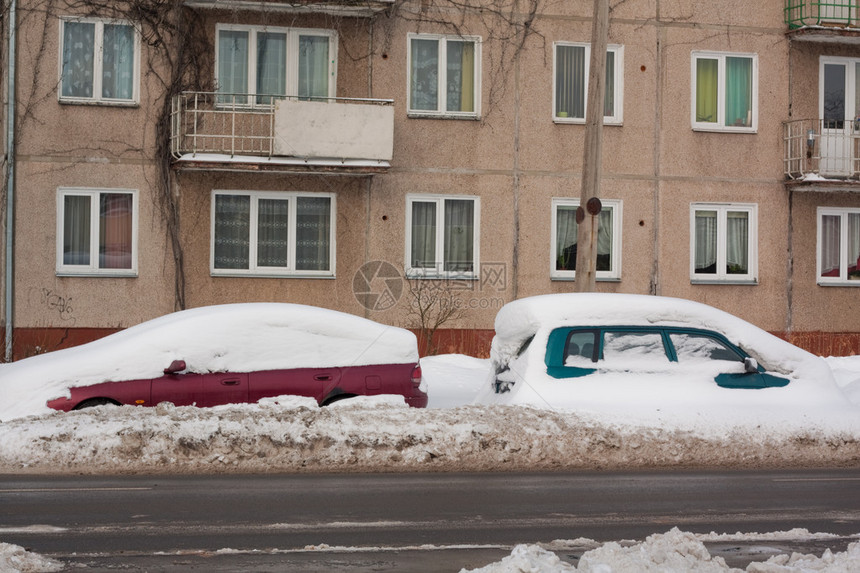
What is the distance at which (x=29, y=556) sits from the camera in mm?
6551

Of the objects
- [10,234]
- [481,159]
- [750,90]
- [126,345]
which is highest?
[750,90]

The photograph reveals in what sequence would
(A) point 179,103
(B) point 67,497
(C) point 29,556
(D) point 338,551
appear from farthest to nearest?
1. (A) point 179,103
2. (B) point 67,497
3. (D) point 338,551
4. (C) point 29,556

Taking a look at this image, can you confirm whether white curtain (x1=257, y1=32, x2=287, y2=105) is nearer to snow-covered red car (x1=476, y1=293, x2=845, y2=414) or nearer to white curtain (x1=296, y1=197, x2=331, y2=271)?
white curtain (x1=296, y1=197, x2=331, y2=271)

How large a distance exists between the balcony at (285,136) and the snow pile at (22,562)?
14186 millimetres

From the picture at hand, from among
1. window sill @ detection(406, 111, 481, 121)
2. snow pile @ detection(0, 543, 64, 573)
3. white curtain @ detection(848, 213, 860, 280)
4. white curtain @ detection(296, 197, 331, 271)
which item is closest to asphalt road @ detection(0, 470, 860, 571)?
snow pile @ detection(0, 543, 64, 573)

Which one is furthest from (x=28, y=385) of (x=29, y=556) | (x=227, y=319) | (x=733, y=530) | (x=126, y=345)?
(x=733, y=530)

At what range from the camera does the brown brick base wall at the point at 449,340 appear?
20734mm

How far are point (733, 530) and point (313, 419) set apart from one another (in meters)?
5.04

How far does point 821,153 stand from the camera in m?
23.4

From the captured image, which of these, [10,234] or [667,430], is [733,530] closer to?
[667,430]

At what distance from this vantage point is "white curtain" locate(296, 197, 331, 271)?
71.7ft

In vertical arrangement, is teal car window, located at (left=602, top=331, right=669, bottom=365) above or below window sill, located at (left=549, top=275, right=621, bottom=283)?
below

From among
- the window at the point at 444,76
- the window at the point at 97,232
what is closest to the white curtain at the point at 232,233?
the window at the point at 97,232

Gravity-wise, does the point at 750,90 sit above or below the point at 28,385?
above
